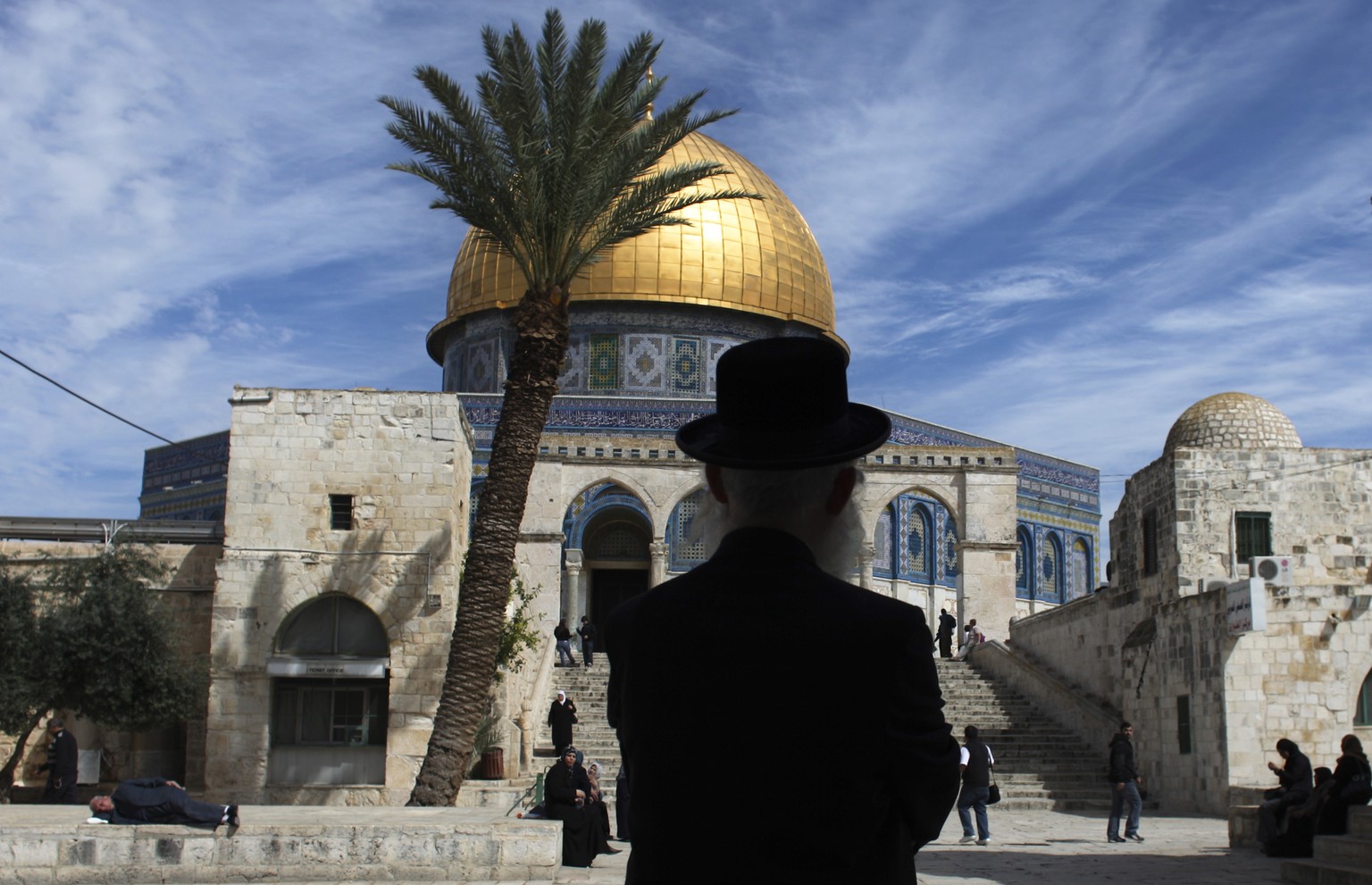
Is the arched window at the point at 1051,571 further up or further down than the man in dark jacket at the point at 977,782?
further up

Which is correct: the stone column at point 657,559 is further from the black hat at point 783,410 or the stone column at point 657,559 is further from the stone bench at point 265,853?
the black hat at point 783,410

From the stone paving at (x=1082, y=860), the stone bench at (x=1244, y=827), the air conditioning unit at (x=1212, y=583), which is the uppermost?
the air conditioning unit at (x=1212, y=583)

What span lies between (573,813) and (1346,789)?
5.14 metres

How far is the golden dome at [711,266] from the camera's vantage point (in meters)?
29.2

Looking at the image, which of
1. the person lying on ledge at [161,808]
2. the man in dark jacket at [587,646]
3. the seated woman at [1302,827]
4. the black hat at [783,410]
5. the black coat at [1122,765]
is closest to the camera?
the black hat at [783,410]

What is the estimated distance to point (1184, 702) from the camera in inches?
617

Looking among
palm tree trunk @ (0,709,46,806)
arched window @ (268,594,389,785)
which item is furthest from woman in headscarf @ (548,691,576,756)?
palm tree trunk @ (0,709,46,806)

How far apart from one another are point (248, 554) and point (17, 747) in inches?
115

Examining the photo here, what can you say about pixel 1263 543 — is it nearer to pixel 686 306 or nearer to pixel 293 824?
pixel 293 824

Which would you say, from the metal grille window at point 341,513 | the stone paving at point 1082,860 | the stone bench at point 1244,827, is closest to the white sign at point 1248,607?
the stone paving at point 1082,860

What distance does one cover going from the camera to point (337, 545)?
15578 mm

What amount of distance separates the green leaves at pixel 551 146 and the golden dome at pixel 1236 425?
963 cm

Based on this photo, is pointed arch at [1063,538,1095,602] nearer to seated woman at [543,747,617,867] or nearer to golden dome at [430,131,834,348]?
golden dome at [430,131,834,348]

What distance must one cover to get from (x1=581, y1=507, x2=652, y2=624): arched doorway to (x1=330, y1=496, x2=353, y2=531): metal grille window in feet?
38.3
